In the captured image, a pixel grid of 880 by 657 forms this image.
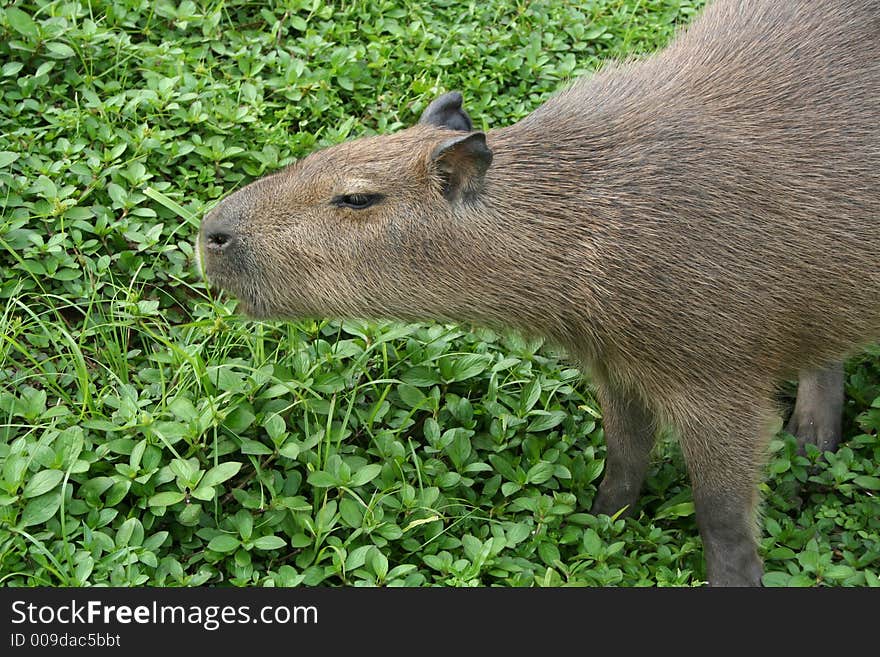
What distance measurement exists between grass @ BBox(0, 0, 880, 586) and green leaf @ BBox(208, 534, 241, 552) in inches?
0.5

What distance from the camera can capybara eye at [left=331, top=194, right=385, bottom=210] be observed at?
146 inches

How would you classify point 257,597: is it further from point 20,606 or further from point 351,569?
point 20,606

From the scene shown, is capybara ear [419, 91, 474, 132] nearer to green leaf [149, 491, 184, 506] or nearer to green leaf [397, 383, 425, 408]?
green leaf [397, 383, 425, 408]

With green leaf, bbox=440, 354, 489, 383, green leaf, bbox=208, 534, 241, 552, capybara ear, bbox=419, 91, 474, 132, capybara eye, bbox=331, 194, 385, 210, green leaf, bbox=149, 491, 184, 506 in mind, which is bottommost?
green leaf, bbox=208, 534, 241, 552

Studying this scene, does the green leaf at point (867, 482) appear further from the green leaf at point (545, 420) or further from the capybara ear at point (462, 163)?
the capybara ear at point (462, 163)

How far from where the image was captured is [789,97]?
13.0 ft

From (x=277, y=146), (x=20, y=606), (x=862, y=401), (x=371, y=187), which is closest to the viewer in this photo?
(x=20, y=606)

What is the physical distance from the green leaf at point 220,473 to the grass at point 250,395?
0.04 ft

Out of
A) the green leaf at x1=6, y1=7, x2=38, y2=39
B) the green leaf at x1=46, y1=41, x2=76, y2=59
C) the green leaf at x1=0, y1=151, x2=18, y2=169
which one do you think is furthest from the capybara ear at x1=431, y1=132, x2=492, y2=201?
the green leaf at x1=6, y1=7, x2=38, y2=39

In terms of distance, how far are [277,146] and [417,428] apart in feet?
5.61

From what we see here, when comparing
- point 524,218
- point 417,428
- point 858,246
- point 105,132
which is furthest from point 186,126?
point 858,246

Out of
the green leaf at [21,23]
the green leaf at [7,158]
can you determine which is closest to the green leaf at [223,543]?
the green leaf at [7,158]

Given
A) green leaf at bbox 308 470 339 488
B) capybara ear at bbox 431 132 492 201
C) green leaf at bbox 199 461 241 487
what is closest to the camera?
capybara ear at bbox 431 132 492 201

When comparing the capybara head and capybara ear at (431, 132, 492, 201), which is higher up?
capybara ear at (431, 132, 492, 201)
